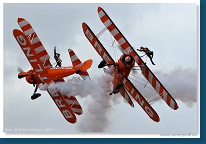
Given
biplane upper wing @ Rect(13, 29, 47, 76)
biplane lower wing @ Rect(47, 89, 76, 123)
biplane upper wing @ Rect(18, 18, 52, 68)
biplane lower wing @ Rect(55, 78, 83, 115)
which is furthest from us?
biplane lower wing @ Rect(55, 78, 83, 115)

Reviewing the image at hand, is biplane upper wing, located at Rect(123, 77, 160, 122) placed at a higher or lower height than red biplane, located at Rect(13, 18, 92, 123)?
lower

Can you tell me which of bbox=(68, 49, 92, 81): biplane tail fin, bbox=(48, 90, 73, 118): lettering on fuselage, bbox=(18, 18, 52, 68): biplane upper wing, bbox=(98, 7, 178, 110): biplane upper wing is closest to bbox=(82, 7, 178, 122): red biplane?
bbox=(98, 7, 178, 110): biplane upper wing

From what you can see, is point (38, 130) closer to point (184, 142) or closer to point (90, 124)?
point (90, 124)

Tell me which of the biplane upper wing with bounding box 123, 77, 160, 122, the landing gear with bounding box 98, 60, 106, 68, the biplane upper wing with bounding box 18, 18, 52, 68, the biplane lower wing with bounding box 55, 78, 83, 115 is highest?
the biplane upper wing with bounding box 18, 18, 52, 68

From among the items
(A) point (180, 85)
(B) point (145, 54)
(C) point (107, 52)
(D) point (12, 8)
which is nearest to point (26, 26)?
(D) point (12, 8)

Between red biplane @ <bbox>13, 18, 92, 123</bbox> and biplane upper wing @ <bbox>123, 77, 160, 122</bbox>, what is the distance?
5.44 feet

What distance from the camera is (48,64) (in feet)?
63.7

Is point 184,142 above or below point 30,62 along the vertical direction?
below

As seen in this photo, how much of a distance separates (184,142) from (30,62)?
6.36m

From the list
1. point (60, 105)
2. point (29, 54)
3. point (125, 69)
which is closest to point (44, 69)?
point (29, 54)

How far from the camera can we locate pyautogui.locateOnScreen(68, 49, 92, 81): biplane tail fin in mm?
18594

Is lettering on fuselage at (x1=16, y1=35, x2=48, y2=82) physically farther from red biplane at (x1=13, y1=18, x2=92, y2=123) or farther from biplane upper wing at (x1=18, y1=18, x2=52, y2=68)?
biplane upper wing at (x1=18, y1=18, x2=52, y2=68)

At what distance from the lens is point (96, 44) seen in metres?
19.0

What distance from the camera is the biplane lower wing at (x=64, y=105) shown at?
65.1 ft
